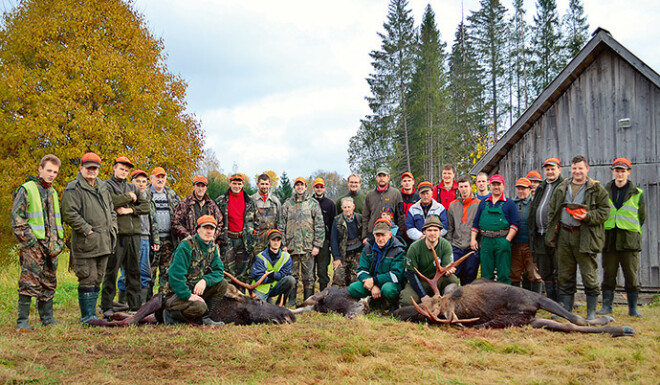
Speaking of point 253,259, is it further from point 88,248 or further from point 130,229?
point 88,248

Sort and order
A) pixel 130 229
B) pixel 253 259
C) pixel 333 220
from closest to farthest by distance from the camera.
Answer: pixel 130 229, pixel 253 259, pixel 333 220

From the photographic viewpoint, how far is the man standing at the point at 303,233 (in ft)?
27.7

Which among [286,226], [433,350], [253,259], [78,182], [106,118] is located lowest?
[433,350]

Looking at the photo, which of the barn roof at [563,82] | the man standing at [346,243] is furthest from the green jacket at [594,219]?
the man standing at [346,243]

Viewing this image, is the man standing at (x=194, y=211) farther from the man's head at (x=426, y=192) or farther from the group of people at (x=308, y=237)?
the man's head at (x=426, y=192)

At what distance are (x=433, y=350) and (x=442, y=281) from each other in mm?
2261

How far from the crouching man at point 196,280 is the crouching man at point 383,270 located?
228 centimetres

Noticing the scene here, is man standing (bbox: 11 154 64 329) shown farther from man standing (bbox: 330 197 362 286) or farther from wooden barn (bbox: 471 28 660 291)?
wooden barn (bbox: 471 28 660 291)

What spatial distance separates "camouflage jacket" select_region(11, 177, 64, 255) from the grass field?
112cm

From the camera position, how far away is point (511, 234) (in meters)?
7.35

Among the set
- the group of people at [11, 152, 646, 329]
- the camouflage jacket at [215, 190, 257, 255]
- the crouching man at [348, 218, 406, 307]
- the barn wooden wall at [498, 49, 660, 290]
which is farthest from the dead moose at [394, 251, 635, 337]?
the barn wooden wall at [498, 49, 660, 290]

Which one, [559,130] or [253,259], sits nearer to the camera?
[253,259]

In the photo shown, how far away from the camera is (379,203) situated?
848 cm

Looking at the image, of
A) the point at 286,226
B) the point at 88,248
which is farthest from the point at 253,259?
the point at 88,248
